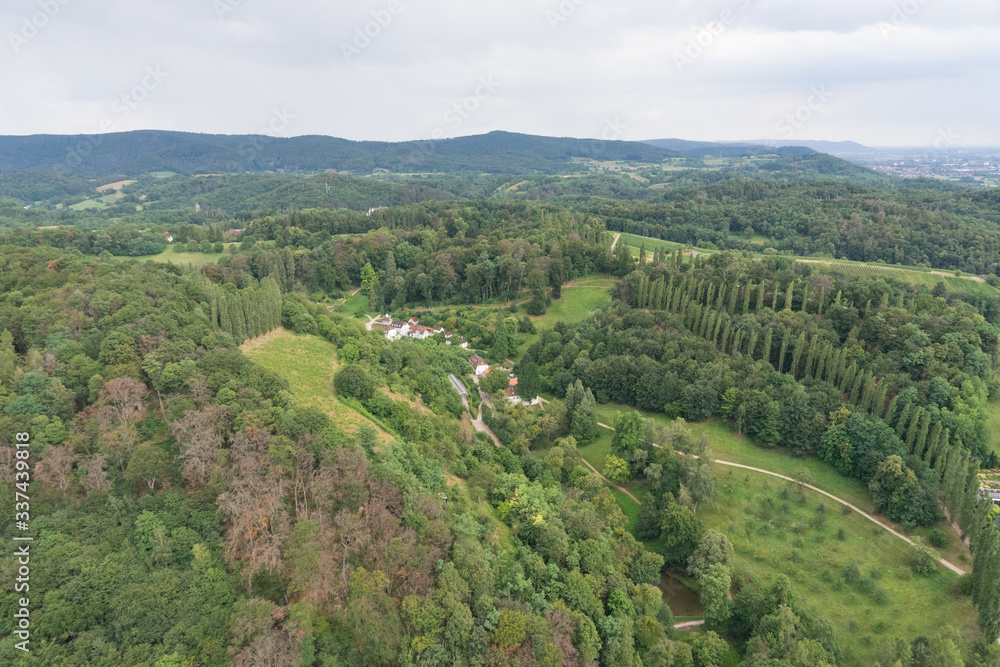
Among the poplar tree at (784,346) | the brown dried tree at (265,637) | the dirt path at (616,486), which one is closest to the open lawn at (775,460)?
the dirt path at (616,486)

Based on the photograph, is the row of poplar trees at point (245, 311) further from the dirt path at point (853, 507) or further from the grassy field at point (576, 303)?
the dirt path at point (853, 507)

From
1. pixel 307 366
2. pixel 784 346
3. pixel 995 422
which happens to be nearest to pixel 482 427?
pixel 307 366

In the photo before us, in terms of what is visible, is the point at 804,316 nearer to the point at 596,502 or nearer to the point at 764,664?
the point at 596,502

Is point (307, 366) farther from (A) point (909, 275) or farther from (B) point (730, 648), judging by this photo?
(A) point (909, 275)

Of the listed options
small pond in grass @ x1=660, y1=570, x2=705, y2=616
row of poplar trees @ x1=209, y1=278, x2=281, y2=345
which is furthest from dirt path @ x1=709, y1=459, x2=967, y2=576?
row of poplar trees @ x1=209, y1=278, x2=281, y2=345

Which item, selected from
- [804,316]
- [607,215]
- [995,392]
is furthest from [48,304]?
[607,215]
